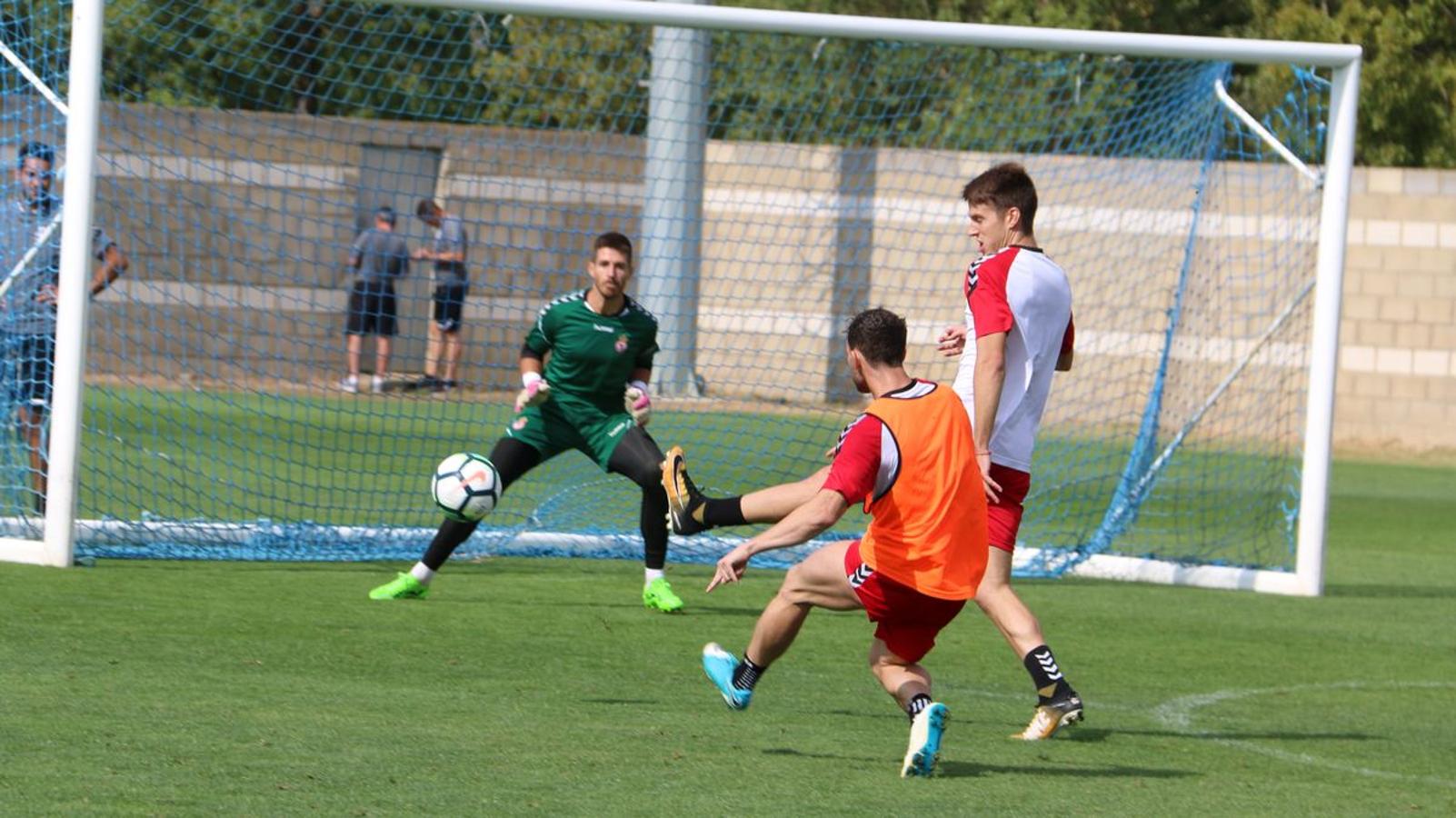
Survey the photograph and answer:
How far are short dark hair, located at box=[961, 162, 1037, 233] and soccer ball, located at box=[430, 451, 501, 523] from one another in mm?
2705

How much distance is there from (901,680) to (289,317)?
15.6 meters

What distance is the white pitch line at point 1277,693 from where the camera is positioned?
19.7 ft

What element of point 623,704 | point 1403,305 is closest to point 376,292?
point 1403,305

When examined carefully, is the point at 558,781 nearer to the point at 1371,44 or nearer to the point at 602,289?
the point at 602,289

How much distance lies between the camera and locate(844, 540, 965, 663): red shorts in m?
5.57

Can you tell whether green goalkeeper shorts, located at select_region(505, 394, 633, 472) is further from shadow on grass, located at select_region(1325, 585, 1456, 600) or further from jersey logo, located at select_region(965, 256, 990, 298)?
shadow on grass, located at select_region(1325, 585, 1456, 600)

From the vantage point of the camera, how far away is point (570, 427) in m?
8.80

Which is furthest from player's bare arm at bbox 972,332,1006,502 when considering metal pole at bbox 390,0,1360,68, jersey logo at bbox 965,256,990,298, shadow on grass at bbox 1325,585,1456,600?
shadow on grass at bbox 1325,585,1456,600

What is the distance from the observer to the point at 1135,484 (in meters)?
11.4

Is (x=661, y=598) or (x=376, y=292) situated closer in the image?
(x=661, y=598)

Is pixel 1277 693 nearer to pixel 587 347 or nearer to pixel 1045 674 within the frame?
pixel 1045 674

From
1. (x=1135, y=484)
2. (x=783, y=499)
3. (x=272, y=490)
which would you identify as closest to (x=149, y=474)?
(x=272, y=490)

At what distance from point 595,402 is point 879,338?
3.54m

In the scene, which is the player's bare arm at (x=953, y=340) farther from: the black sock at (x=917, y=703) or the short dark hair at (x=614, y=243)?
the short dark hair at (x=614, y=243)
